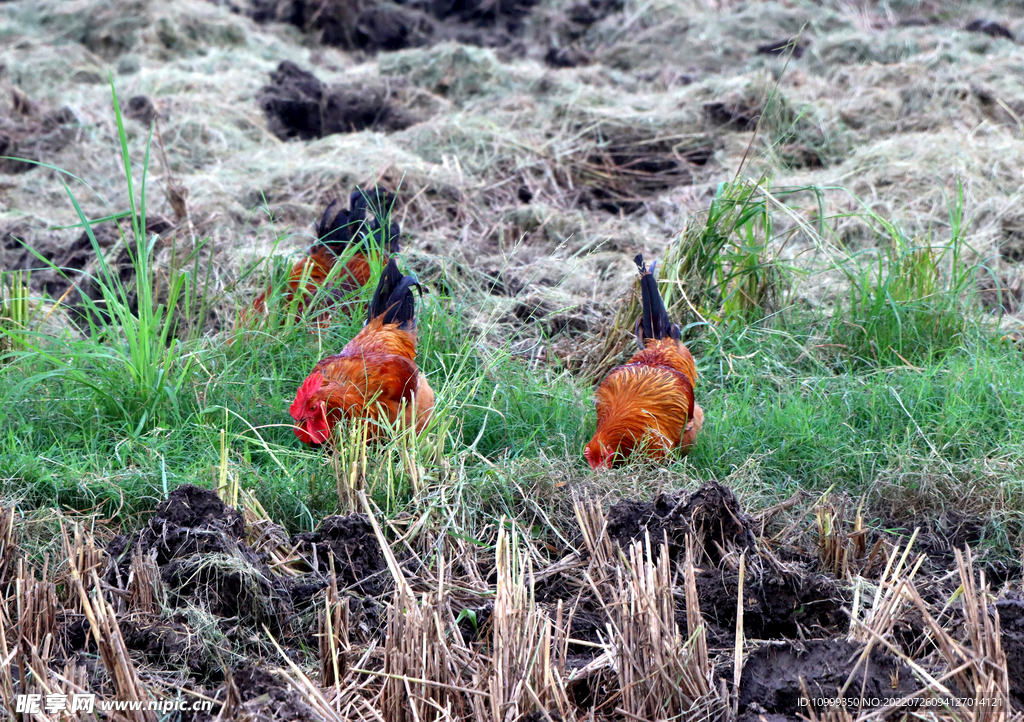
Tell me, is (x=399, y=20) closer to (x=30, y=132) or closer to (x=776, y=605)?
(x=30, y=132)

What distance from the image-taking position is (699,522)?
271 centimetres

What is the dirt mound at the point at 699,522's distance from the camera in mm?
2699

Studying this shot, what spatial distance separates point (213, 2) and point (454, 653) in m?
12.3

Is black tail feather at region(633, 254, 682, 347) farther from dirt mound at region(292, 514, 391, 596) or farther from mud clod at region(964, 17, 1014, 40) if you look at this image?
mud clod at region(964, 17, 1014, 40)

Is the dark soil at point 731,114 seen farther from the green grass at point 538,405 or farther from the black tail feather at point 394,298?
the black tail feather at point 394,298

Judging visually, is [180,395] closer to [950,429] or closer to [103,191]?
[950,429]

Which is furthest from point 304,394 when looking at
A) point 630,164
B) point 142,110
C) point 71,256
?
point 142,110

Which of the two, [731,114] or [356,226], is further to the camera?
[731,114]

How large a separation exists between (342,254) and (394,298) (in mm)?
689

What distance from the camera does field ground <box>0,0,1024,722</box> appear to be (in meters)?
2.17

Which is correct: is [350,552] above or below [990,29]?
below

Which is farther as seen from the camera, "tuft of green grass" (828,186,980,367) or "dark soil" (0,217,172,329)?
"dark soil" (0,217,172,329)

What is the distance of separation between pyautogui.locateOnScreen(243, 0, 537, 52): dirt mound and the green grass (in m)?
7.85

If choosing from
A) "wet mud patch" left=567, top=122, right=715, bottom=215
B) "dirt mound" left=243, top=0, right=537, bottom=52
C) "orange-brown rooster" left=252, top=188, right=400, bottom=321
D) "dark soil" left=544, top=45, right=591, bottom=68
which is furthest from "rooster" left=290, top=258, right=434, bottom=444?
"dirt mound" left=243, top=0, right=537, bottom=52
